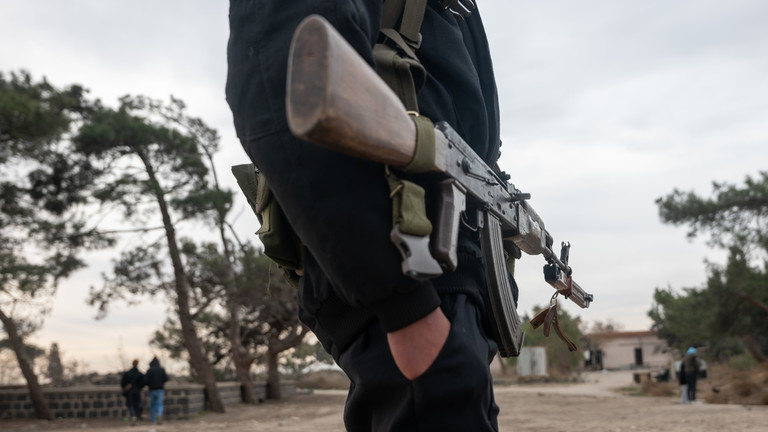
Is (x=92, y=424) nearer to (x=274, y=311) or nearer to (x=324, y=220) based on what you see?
(x=274, y=311)

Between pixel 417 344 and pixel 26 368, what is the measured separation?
17849 mm

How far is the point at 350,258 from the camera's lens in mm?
1110

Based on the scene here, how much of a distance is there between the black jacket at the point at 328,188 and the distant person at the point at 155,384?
15.1m

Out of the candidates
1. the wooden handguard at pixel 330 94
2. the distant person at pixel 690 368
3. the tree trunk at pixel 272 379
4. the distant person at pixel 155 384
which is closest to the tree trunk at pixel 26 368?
the distant person at pixel 155 384

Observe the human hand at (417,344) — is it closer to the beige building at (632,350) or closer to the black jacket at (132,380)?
the black jacket at (132,380)

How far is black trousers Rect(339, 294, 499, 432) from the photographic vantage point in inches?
45.3

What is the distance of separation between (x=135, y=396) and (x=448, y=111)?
55.0ft

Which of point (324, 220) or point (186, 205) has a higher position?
point (186, 205)

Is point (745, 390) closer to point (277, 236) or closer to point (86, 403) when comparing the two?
point (86, 403)

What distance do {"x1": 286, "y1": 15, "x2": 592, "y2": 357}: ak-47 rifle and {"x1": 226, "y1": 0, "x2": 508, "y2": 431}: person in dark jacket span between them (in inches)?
2.5

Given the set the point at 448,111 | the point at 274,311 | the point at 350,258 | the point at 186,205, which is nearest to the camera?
the point at 350,258

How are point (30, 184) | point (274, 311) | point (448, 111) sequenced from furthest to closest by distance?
1. point (274, 311)
2. point (30, 184)
3. point (448, 111)

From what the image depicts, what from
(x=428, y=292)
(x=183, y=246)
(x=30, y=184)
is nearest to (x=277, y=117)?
(x=428, y=292)

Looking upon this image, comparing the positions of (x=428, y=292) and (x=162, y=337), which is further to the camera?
(x=162, y=337)
